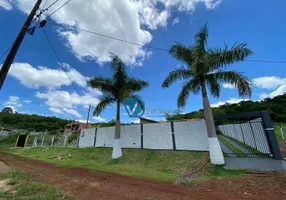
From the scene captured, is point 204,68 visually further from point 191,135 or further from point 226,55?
point 191,135

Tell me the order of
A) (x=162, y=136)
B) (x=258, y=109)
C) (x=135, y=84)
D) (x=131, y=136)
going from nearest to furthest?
1. (x=162, y=136)
2. (x=135, y=84)
3. (x=131, y=136)
4. (x=258, y=109)

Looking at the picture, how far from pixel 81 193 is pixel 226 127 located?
17164 millimetres

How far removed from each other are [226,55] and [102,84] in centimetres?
927

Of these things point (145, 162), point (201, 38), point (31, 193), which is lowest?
point (31, 193)

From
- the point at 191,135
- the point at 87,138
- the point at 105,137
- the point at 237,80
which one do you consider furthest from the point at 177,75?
the point at 87,138

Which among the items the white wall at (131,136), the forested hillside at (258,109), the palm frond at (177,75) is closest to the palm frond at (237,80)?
the palm frond at (177,75)

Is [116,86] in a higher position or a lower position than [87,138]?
higher

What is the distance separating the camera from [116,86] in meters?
13.9

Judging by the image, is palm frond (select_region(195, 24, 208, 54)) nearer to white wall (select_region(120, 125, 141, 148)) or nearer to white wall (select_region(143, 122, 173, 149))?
white wall (select_region(143, 122, 173, 149))

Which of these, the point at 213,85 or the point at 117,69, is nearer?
the point at 213,85

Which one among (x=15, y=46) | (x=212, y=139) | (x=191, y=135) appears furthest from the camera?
(x=191, y=135)

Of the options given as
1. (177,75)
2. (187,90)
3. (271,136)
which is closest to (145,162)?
(187,90)

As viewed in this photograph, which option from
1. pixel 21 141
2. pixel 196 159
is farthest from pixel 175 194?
pixel 21 141

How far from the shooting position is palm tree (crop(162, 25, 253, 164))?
29.2 ft
